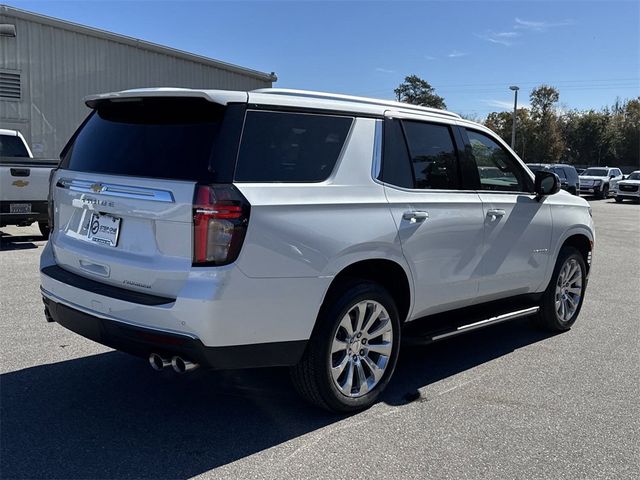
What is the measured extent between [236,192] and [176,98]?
2.36ft

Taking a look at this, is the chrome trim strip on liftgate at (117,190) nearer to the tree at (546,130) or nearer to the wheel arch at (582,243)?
the wheel arch at (582,243)

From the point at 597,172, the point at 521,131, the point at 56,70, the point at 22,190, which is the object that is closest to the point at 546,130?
the point at 521,131

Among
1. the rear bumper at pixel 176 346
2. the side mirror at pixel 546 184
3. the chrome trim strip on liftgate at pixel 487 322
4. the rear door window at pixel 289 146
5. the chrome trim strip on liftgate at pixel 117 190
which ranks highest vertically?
the rear door window at pixel 289 146

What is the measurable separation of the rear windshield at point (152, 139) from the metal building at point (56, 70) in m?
16.2

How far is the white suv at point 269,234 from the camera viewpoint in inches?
125

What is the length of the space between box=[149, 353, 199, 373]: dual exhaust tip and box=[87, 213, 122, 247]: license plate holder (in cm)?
71

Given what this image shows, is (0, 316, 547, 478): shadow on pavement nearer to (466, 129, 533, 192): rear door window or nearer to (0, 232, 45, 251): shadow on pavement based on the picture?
(466, 129, 533, 192): rear door window

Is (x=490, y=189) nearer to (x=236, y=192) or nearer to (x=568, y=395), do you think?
(x=568, y=395)

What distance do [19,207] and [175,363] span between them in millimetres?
8046

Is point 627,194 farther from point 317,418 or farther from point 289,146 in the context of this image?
point 289,146

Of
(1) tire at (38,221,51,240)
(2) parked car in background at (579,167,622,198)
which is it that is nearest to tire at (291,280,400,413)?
(1) tire at (38,221,51,240)

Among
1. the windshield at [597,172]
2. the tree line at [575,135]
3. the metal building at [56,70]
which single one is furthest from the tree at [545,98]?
the metal building at [56,70]

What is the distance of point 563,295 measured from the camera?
596cm

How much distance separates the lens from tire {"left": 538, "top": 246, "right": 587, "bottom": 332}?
5.75m
